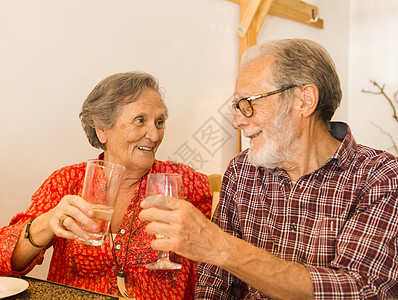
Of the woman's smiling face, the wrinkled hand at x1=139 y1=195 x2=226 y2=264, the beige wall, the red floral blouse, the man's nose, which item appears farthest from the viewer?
the beige wall

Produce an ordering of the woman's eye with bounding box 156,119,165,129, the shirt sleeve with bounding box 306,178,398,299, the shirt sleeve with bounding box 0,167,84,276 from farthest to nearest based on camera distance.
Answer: the woman's eye with bounding box 156,119,165,129 → the shirt sleeve with bounding box 0,167,84,276 → the shirt sleeve with bounding box 306,178,398,299

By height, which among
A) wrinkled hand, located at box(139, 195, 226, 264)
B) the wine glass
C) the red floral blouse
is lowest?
the red floral blouse

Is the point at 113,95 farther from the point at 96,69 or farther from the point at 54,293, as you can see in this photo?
the point at 54,293

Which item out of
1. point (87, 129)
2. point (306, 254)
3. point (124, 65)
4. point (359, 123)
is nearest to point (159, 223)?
point (306, 254)

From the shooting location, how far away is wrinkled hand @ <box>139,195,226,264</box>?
1103 millimetres

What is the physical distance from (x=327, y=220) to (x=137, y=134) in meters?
0.93

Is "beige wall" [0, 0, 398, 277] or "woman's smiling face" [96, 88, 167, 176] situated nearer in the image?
"woman's smiling face" [96, 88, 167, 176]

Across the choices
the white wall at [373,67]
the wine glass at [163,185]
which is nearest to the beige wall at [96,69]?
the white wall at [373,67]

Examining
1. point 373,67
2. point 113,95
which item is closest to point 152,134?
point 113,95

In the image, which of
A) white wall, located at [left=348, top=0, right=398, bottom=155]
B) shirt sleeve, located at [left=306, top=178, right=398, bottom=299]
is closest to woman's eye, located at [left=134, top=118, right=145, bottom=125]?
shirt sleeve, located at [left=306, top=178, right=398, bottom=299]

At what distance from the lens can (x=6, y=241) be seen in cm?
154

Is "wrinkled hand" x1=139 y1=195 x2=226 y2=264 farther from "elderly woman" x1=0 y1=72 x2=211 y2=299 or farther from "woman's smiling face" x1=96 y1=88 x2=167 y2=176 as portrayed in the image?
"woman's smiling face" x1=96 y1=88 x2=167 y2=176

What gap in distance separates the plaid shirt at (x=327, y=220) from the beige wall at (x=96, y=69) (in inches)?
47.0

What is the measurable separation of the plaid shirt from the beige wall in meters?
1.19
